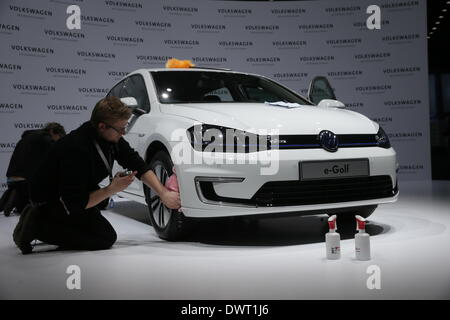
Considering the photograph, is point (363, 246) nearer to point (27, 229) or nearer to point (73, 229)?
point (73, 229)

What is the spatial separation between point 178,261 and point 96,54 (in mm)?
6038

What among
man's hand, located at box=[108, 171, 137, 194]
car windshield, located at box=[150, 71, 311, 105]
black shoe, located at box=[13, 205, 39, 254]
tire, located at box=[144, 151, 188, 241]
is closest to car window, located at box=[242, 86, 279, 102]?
car windshield, located at box=[150, 71, 311, 105]

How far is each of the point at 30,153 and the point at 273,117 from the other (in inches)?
129

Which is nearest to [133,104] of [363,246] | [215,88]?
[215,88]

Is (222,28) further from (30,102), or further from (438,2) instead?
(438,2)

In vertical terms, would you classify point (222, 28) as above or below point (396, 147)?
above

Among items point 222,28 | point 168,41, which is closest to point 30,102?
point 168,41

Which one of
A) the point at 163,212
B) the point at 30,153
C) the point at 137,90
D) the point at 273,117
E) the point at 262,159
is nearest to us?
the point at 262,159

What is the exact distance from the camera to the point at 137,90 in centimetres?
451

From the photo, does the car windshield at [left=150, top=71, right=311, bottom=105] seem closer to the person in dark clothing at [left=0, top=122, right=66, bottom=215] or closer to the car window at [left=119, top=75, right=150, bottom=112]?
the car window at [left=119, top=75, right=150, bottom=112]

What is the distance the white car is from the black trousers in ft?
1.50

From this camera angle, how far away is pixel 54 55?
26.2 feet

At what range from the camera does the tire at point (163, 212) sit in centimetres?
344

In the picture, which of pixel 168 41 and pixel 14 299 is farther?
pixel 168 41
